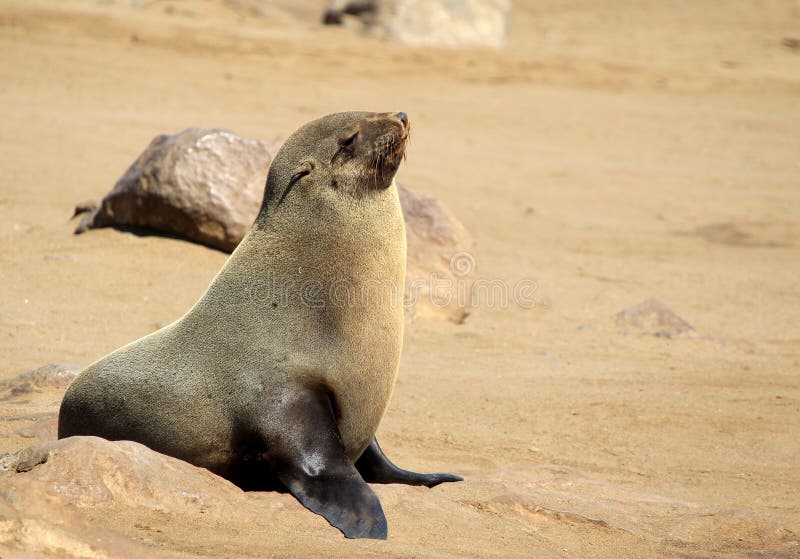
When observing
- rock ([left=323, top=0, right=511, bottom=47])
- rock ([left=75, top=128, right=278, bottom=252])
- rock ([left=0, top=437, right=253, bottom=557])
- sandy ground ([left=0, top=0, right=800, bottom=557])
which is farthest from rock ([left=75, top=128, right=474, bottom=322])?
rock ([left=323, top=0, right=511, bottom=47])

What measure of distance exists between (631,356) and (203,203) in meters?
3.36

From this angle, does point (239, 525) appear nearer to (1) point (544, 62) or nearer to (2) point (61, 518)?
(2) point (61, 518)

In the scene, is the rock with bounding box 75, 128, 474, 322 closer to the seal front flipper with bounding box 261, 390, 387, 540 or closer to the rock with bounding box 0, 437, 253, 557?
the seal front flipper with bounding box 261, 390, 387, 540

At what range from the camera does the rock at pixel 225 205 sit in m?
7.77

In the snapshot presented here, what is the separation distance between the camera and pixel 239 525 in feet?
10.5

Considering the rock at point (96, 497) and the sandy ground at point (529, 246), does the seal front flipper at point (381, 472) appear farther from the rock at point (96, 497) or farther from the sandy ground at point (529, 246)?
the rock at point (96, 497)

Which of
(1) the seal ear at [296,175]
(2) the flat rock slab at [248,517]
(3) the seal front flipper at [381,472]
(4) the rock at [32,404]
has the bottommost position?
(4) the rock at [32,404]

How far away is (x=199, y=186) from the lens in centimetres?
780

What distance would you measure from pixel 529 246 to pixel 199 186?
365cm

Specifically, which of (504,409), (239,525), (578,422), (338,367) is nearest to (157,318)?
(504,409)

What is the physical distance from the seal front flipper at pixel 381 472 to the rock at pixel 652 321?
375 centimetres

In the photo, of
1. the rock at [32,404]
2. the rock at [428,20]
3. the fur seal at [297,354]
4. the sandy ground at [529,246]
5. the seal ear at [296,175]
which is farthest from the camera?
the rock at [428,20]

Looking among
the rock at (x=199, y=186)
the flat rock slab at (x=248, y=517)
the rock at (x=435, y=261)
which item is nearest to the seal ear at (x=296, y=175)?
the flat rock slab at (x=248, y=517)

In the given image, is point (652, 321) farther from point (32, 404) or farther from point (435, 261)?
point (32, 404)
